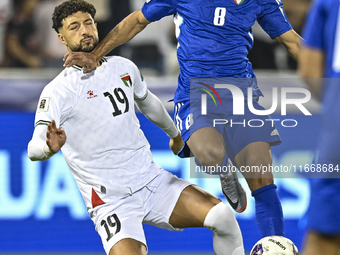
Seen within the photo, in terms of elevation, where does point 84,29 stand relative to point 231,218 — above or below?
above

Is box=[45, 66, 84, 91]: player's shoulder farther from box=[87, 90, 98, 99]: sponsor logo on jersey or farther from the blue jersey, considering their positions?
the blue jersey

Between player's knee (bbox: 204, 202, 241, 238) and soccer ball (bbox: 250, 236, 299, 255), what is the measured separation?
25 cm

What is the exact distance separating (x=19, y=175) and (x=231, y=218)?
2934mm

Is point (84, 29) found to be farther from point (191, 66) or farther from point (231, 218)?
point (231, 218)

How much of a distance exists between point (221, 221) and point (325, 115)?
60.8 inches

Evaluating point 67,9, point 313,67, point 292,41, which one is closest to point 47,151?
point 67,9

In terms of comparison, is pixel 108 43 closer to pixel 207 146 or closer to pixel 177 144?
pixel 177 144

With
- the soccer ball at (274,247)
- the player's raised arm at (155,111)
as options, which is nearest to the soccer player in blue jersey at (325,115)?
the soccer ball at (274,247)

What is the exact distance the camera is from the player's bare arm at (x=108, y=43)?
356 cm

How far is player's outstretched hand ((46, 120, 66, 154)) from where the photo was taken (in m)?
2.97

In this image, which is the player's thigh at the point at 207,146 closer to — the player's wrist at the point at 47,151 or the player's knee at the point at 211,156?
the player's knee at the point at 211,156

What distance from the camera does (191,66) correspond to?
3707 mm

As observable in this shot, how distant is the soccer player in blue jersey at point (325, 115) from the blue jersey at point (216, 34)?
58.0 inches

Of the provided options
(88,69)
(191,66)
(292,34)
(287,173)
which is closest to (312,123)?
(287,173)
